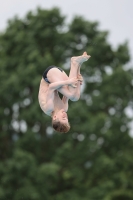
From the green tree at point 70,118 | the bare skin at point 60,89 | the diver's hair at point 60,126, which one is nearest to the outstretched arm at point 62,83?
the bare skin at point 60,89

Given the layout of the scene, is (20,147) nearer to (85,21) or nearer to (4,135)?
(4,135)

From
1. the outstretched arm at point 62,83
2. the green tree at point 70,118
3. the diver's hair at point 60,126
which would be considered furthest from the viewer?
the green tree at point 70,118

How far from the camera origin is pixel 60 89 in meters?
13.2

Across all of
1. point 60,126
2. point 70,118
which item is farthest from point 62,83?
point 70,118

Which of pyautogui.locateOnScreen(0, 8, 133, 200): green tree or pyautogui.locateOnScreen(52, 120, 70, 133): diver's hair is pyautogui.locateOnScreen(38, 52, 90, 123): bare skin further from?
pyautogui.locateOnScreen(0, 8, 133, 200): green tree

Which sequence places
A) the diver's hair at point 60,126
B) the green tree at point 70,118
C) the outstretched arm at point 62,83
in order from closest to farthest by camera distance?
the outstretched arm at point 62,83
the diver's hair at point 60,126
the green tree at point 70,118

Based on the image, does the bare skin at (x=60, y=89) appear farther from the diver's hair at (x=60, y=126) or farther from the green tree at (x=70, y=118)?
the green tree at (x=70, y=118)

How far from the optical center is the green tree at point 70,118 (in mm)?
32125

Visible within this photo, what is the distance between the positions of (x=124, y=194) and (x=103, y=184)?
1.83m

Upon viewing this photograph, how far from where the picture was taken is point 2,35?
34.7m

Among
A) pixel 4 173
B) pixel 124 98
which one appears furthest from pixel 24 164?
pixel 124 98

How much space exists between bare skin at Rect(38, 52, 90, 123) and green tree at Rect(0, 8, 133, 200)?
18140 mm

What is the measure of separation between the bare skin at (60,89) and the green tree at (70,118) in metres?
18.1

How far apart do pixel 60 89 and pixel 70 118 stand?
19.2 meters
